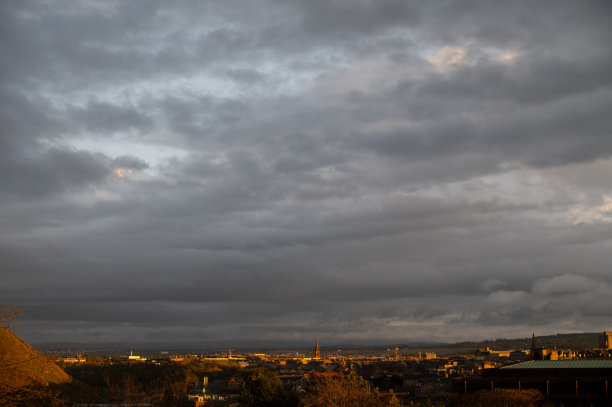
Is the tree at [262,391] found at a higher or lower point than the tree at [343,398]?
lower

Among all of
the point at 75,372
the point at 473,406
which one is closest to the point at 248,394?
the point at 473,406

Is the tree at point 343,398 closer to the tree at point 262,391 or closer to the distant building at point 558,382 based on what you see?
the distant building at point 558,382

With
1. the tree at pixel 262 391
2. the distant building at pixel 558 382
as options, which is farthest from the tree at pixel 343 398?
the tree at pixel 262 391

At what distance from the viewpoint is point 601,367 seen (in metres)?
66.4

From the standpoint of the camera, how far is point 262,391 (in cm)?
8431

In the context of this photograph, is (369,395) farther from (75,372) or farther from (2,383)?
(75,372)

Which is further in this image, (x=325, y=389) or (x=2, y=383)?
(x=325, y=389)

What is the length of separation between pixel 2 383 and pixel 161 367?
7065 inches

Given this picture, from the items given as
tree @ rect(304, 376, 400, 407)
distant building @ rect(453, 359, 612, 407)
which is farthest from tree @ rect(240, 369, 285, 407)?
distant building @ rect(453, 359, 612, 407)

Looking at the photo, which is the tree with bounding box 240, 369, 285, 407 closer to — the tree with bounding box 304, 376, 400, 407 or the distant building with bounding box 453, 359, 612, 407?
the tree with bounding box 304, 376, 400, 407

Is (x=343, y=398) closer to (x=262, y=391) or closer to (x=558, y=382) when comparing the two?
(x=558, y=382)

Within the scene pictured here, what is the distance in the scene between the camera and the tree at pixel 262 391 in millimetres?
83625

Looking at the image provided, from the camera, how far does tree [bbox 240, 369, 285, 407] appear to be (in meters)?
83.6

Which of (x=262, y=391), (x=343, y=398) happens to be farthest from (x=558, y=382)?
(x=262, y=391)
